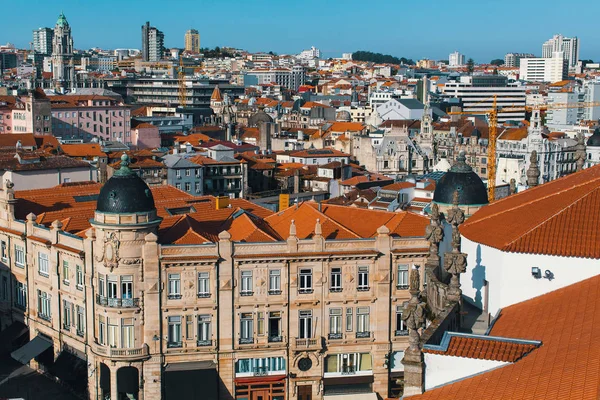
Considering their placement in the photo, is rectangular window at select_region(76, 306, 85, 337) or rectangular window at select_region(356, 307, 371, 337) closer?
rectangular window at select_region(356, 307, 371, 337)

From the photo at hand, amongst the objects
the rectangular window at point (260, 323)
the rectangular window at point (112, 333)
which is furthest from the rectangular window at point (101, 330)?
the rectangular window at point (260, 323)

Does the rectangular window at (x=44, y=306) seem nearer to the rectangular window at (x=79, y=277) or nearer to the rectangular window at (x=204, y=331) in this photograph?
the rectangular window at (x=79, y=277)

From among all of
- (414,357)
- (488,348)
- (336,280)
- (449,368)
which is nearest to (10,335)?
(336,280)

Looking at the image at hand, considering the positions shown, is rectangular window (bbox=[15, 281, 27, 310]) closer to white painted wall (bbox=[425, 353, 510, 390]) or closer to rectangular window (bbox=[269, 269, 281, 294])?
rectangular window (bbox=[269, 269, 281, 294])

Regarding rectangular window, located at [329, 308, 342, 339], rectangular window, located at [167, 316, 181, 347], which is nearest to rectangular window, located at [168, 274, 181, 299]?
rectangular window, located at [167, 316, 181, 347]

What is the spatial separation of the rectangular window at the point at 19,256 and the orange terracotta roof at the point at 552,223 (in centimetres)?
3050

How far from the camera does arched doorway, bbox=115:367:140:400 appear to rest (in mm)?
48250

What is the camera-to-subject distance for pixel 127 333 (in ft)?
158

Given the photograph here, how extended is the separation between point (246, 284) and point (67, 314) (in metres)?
11.2

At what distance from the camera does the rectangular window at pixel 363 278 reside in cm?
5048

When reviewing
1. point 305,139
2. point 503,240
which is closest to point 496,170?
point 305,139

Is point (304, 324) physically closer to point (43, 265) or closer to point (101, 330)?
point (101, 330)

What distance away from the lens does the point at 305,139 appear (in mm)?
173750

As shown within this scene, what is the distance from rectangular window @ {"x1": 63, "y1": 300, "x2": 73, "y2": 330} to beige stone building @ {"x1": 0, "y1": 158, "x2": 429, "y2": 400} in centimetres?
11
